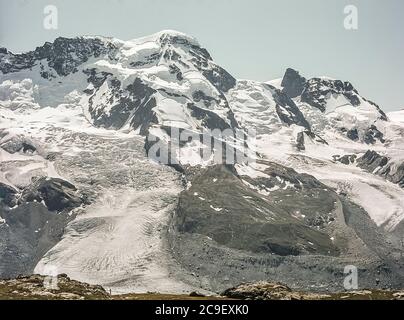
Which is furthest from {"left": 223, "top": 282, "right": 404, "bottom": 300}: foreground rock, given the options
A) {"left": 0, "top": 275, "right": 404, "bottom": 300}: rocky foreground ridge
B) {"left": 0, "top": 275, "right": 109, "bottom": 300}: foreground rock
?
{"left": 0, "top": 275, "right": 109, "bottom": 300}: foreground rock

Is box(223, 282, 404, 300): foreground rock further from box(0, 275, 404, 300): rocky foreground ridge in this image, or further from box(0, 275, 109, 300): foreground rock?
box(0, 275, 109, 300): foreground rock

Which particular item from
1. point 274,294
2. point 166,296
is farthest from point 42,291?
point 274,294

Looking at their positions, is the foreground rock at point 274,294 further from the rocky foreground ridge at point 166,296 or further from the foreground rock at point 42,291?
the foreground rock at point 42,291

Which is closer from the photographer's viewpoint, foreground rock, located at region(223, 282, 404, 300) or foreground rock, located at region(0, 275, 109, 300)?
foreground rock, located at region(0, 275, 109, 300)

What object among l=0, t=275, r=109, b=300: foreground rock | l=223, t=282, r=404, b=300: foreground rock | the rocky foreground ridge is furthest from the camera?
l=223, t=282, r=404, b=300: foreground rock

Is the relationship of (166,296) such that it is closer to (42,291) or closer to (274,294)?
(274,294)

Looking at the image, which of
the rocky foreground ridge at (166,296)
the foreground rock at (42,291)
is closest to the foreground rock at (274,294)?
the rocky foreground ridge at (166,296)
